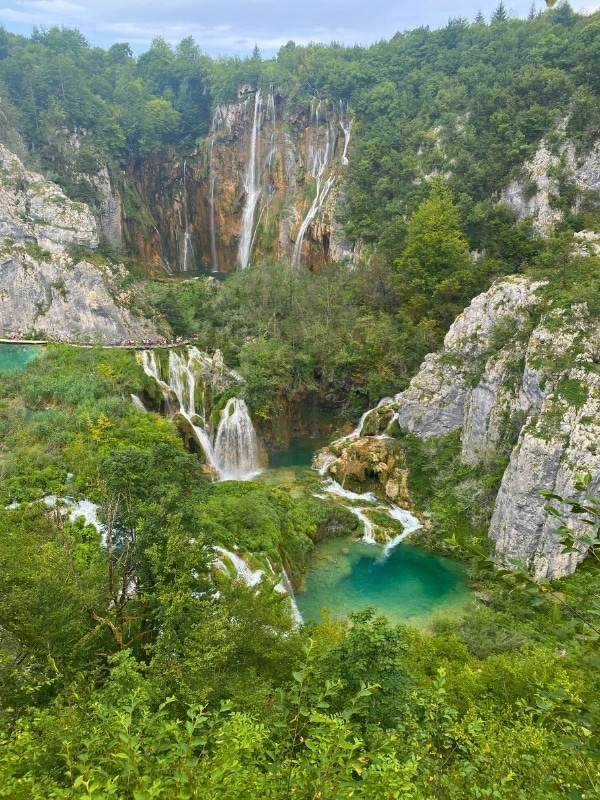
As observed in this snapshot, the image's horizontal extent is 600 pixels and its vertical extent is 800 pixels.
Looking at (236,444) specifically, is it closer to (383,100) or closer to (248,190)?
(248,190)

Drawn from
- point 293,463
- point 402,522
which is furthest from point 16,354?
point 402,522

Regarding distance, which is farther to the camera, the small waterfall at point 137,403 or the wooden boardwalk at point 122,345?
the wooden boardwalk at point 122,345

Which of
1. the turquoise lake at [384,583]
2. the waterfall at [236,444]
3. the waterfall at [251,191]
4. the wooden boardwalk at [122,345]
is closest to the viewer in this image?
the turquoise lake at [384,583]

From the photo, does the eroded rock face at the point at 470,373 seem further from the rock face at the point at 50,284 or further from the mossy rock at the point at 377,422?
the rock face at the point at 50,284

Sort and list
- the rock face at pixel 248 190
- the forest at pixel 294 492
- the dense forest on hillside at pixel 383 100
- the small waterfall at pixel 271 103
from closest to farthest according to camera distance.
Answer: the forest at pixel 294 492 < the dense forest on hillside at pixel 383 100 < the rock face at pixel 248 190 < the small waterfall at pixel 271 103

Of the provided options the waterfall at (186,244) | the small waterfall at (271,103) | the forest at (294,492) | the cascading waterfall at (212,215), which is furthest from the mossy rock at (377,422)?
the small waterfall at (271,103)

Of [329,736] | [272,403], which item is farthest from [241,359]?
→ [329,736]

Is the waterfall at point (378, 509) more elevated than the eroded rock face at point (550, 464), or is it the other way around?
the eroded rock face at point (550, 464)

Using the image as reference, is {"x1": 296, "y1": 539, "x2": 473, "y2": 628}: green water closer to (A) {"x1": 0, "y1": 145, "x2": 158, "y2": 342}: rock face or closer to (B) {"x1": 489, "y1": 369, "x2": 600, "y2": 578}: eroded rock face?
(B) {"x1": 489, "y1": 369, "x2": 600, "y2": 578}: eroded rock face
